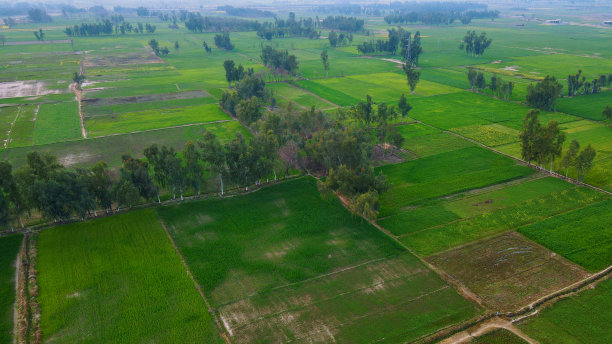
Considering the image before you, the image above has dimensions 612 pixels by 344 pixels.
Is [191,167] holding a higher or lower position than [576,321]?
higher

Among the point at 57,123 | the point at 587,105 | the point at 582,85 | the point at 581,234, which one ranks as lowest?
the point at 57,123

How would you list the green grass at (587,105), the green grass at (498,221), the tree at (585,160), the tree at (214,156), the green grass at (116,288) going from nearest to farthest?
the green grass at (116,288)
the green grass at (498,221)
the tree at (214,156)
the tree at (585,160)
the green grass at (587,105)

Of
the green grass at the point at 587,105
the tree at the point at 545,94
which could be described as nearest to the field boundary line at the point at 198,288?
the tree at the point at 545,94

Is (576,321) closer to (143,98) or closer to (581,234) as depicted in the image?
(581,234)

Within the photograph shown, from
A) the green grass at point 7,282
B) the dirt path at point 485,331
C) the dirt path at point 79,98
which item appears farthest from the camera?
the dirt path at point 79,98

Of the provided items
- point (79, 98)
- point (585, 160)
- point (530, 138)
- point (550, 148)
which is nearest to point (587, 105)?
point (530, 138)

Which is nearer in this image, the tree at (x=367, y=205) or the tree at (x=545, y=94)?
the tree at (x=367, y=205)

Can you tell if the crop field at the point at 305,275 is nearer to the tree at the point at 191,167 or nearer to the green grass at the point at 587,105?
the tree at the point at 191,167
